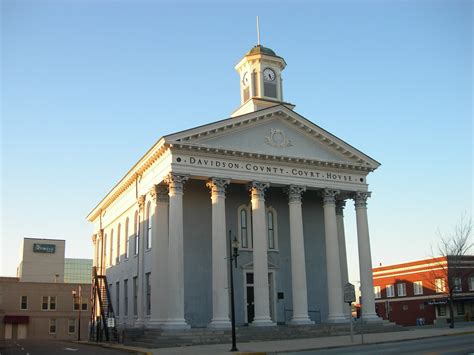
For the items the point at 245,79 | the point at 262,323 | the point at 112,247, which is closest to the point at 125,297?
the point at 112,247

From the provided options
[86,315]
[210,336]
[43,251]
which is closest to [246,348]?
[210,336]

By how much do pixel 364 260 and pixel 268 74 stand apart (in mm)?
14987

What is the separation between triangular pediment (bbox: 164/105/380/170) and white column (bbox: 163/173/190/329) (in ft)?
8.80

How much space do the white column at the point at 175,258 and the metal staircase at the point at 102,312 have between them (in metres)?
8.48

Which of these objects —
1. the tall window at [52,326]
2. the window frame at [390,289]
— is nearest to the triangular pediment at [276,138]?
the window frame at [390,289]

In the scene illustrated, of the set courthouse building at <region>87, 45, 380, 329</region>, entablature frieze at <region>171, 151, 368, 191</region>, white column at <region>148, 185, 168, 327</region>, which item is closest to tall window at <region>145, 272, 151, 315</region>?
courthouse building at <region>87, 45, 380, 329</region>

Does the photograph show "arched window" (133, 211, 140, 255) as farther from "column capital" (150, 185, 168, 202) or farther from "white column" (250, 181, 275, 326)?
"white column" (250, 181, 275, 326)

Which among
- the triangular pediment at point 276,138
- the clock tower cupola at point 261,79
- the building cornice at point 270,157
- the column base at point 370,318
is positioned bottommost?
the column base at point 370,318

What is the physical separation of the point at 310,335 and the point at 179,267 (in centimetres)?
843

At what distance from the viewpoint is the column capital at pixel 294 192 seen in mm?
37094

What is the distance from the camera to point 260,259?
34.8 metres

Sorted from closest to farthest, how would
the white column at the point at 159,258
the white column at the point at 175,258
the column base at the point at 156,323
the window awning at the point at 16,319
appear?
1. the white column at the point at 175,258
2. the column base at the point at 156,323
3. the white column at the point at 159,258
4. the window awning at the point at 16,319

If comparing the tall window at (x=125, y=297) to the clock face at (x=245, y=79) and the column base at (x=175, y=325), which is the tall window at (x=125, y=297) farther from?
the clock face at (x=245, y=79)

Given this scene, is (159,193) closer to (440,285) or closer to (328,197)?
(328,197)
